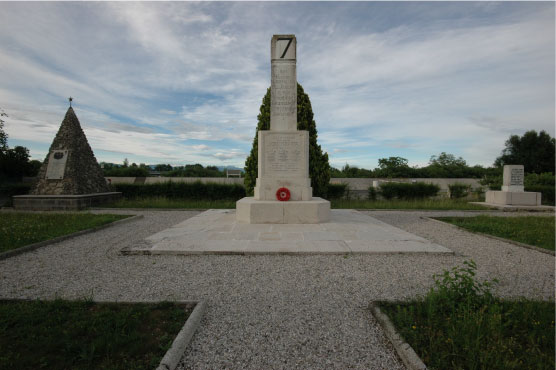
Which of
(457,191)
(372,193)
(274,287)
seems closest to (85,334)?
(274,287)

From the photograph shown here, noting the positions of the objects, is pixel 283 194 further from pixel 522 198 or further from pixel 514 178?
pixel 514 178

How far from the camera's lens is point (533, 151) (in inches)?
1407

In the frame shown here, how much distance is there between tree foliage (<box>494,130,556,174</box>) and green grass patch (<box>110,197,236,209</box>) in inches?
1615

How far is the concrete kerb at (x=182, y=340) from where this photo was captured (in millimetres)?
2042

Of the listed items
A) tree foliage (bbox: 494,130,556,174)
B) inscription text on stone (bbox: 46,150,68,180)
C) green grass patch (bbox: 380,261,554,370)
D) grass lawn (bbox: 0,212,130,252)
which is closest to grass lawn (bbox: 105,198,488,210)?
inscription text on stone (bbox: 46,150,68,180)

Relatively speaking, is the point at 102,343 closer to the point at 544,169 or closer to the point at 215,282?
the point at 215,282

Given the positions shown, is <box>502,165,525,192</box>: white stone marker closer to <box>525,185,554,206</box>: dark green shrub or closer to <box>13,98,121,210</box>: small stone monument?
<box>525,185,554,206</box>: dark green shrub

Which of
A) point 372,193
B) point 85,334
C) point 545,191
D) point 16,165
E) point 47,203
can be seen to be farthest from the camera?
point 16,165

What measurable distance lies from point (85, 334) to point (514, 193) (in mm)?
17830

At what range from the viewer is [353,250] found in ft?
17.0

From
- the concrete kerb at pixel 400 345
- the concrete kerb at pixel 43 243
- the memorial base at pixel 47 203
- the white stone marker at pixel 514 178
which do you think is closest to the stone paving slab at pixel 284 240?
the concrete kerb at pixel 43 243

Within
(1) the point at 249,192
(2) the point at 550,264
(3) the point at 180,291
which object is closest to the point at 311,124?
(1) the point at 249,192

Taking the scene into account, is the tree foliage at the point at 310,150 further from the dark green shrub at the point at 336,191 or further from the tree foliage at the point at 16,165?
the tree foliage at the point at 16,165

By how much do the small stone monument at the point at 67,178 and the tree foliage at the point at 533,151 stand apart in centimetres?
4671
